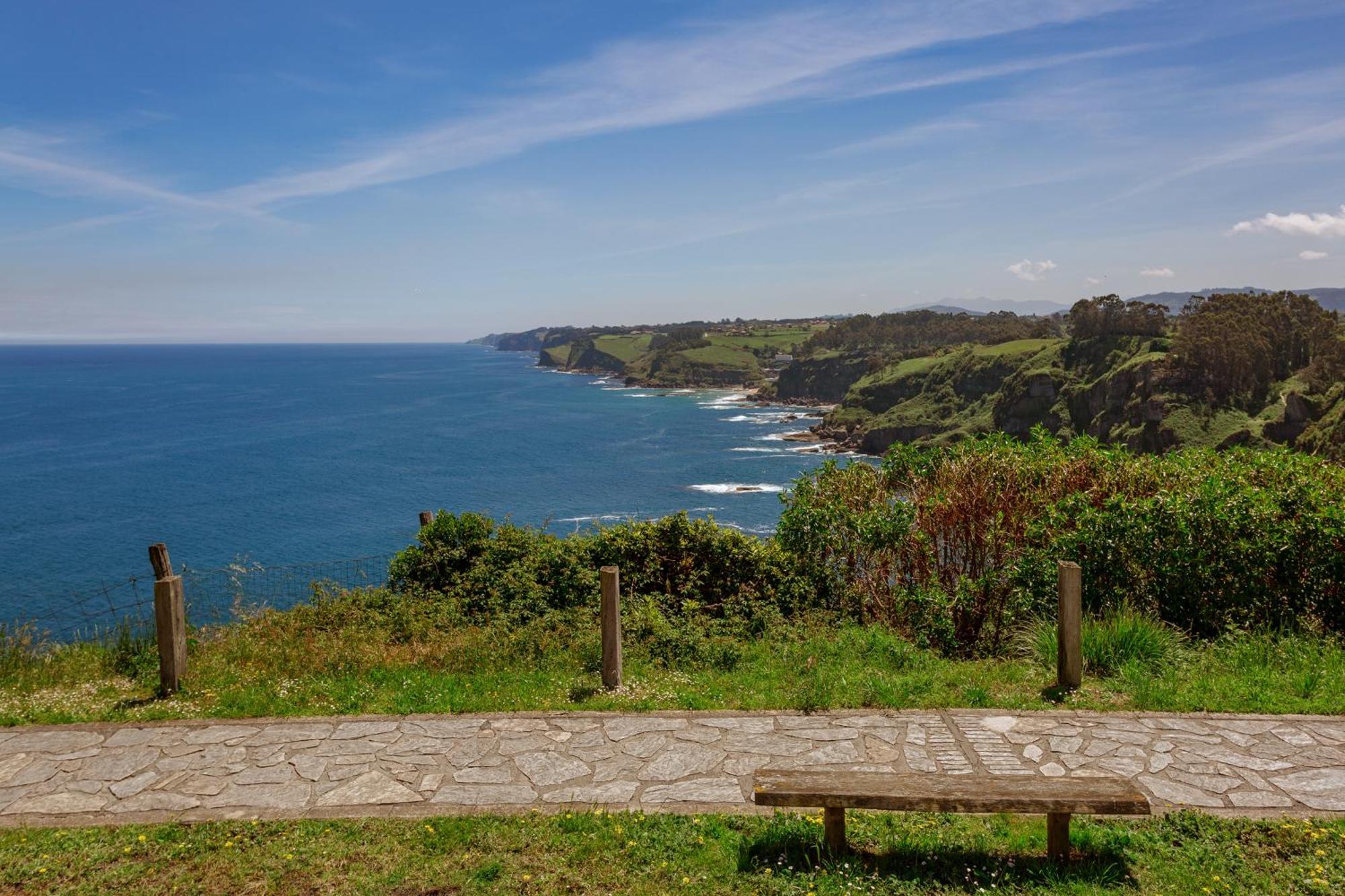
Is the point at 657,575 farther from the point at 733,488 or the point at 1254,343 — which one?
the point at 1254,343

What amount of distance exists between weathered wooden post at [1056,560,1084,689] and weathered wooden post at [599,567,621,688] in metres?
4.23

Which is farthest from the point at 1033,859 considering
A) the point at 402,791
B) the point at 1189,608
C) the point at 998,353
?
the point at 998,353

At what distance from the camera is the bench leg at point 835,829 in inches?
195

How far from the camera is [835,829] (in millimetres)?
4965

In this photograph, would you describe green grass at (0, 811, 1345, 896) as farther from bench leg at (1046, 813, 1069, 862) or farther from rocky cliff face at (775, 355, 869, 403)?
rocky cliff face at (775, 355, 869, 403)

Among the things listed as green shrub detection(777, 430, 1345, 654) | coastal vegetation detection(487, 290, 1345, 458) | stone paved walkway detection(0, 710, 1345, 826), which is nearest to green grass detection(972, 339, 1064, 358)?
coastal vegetation detection(487, 290, 1345, 458)

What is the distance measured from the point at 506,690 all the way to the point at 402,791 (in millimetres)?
2043

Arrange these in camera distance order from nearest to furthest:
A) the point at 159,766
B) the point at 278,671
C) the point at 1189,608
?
the point at 159,766, the point at 278,671, the point at 1189,608

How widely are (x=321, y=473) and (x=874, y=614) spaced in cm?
7076

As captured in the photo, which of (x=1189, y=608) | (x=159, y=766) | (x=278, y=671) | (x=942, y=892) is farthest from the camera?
(x=1189, y=608)

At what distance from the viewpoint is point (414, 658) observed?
892cm

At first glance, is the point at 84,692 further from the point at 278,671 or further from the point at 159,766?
the point at 159,766

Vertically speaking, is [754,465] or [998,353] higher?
[998,353]

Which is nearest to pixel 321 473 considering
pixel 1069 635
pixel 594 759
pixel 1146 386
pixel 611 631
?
pixel 611 631
